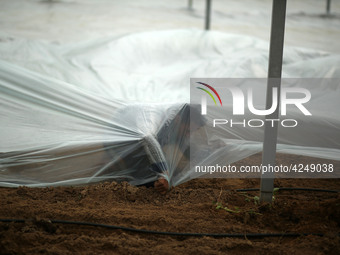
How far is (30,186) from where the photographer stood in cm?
216

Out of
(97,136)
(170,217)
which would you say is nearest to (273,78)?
(170,217)

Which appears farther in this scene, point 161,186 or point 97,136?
point 97,136

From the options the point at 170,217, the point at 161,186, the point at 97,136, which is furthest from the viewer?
the point at 97,136

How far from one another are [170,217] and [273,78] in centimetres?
81

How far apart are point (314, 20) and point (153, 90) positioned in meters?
5.52

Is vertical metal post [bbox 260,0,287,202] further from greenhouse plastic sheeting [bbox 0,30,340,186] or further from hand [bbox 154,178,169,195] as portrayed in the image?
hand [bbox 154,178,169,195]

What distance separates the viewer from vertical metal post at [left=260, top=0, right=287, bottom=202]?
69.9 inches

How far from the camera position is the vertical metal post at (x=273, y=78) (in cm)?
177

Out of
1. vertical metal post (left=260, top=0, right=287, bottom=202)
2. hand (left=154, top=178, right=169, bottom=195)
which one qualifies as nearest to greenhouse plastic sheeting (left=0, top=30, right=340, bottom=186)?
hand (left=154, top=178, right=169, bottom=195)

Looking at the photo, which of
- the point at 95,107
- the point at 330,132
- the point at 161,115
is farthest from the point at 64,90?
the point at 330,132

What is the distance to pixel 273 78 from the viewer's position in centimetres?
184

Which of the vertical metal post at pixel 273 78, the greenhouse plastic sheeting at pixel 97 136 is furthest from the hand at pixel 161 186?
the vertical metal post at pixel 273 78

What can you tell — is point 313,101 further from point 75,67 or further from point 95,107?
point 75,67

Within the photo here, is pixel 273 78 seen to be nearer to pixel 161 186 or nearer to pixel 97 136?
pixel 161 186
